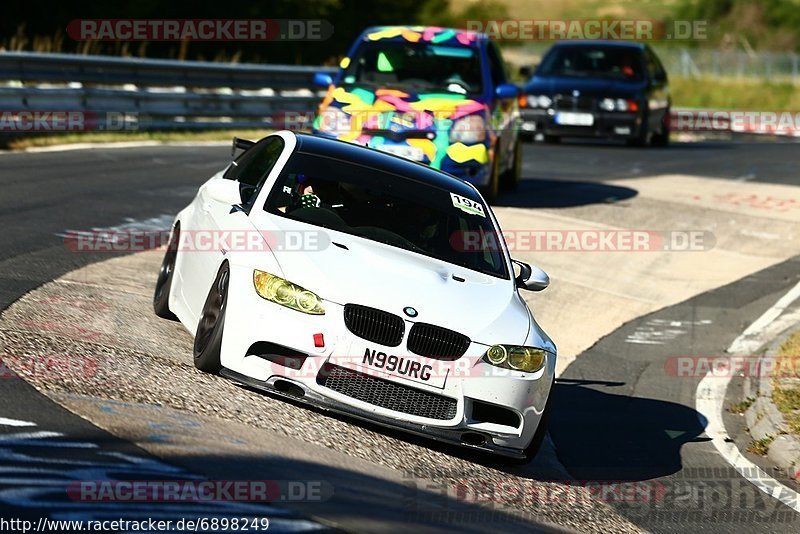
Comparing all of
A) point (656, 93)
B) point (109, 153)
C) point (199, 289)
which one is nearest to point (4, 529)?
point (199, 289)

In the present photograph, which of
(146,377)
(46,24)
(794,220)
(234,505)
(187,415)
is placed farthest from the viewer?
(46,24)

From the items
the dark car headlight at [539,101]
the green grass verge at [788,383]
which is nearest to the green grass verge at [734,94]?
the dark car headlight at [539,101]

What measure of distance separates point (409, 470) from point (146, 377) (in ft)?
4.98

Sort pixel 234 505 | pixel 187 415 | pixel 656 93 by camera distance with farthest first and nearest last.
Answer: pixel 656 93 < pixel 187 415 < pixel 234 505

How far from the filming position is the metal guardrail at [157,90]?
1967cm

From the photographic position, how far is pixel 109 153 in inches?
738

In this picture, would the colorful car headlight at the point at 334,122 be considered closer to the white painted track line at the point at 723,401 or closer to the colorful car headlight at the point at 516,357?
the white painted track line at the point at 723,401

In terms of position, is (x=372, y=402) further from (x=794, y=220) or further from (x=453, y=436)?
(x=794, y=220)

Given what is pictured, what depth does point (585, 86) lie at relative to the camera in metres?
24.3

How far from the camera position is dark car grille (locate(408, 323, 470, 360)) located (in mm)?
7086

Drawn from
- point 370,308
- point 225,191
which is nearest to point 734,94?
point 225,191

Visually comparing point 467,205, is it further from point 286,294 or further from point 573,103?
point 573,103

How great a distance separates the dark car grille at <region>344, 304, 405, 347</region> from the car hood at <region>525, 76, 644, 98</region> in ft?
58.2

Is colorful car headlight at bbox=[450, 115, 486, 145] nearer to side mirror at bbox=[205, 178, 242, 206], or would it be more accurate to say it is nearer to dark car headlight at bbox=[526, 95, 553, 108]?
side mirror at bbox=[205, 178, 242, 206]
